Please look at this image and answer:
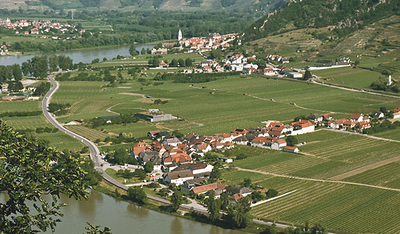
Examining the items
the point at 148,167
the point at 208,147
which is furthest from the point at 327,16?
the point at 148,167

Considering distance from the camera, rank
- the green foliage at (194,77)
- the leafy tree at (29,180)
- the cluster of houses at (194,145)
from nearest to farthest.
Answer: the leafy tree at (29,180), the cluster of houses at (194,145), the green foliage at (194,77)

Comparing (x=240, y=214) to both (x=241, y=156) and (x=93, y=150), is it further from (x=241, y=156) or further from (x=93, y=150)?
(x=93, y=150)

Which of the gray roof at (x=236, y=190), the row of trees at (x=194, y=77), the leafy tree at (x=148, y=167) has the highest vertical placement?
the gray roof at (x=236, y=190)

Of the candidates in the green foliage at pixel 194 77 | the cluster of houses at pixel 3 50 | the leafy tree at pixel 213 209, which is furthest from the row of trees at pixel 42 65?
the leafy tree at pixel 213 209

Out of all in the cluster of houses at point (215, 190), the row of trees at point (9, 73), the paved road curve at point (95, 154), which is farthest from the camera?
the row of trees at point (9, 73)

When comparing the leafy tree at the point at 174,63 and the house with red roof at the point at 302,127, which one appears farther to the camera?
the leafy tree at the point at 174,63

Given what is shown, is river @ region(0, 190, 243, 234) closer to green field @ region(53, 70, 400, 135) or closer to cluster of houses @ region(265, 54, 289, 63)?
green field @ region(53, 70, 400, 135)

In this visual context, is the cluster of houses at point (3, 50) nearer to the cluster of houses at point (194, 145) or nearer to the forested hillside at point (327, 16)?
the forested hillside at point (327, 16)
